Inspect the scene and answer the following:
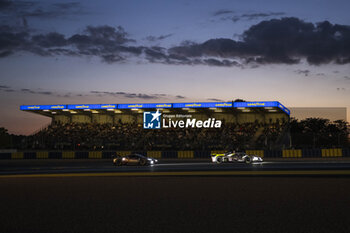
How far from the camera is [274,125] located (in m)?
52.4

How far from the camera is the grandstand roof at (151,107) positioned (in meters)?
50.6

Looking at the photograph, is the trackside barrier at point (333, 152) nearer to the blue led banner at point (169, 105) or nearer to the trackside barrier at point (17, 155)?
the blue led banner at point (169, 105)

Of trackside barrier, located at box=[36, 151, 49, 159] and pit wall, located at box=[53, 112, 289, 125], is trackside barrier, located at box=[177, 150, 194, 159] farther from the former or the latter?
pit wall, located at box=[53, 112, 289, 125]

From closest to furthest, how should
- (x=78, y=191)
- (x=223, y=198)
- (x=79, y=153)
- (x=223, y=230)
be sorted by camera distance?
(x=223, y=230) → (x=223, y=198) → (x=78, y=191) → (x=79, y=153)

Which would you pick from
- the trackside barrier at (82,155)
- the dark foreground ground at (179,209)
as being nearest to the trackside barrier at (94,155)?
the trackside barrier at (82,155)

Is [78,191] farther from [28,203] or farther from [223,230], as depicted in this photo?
[223,230]

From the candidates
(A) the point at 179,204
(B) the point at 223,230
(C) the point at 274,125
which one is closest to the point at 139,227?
(B) the point at 223,230

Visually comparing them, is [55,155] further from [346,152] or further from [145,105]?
[346,152]

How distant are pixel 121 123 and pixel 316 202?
52110 mm

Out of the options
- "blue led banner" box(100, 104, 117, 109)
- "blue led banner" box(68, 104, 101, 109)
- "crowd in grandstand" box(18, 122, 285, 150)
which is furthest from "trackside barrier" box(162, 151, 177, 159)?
"blue led banner" box(68, 104, 101, 109)

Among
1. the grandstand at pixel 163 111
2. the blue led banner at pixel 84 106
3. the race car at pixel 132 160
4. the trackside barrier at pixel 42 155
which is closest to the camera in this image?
the race car at pixel 132 160

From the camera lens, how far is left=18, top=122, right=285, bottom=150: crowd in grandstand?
134ft

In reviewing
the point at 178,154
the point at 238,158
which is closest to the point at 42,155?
the point at 178,154

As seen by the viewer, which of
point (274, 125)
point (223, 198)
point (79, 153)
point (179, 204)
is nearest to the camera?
point (179, 204)
